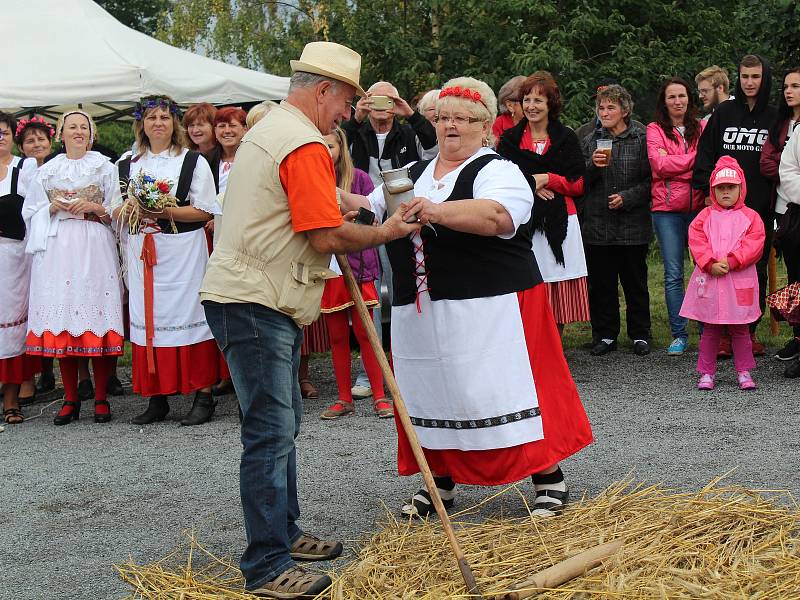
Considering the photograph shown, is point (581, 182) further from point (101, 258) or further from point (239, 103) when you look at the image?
point (239, 103)

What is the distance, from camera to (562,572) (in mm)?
4027

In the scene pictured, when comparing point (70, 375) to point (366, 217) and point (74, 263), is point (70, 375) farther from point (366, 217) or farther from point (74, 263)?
point (366, 217)

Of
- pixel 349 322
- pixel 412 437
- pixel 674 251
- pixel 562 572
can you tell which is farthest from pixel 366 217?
pixel 674 251

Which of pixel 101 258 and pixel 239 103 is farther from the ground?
pixel 239 103

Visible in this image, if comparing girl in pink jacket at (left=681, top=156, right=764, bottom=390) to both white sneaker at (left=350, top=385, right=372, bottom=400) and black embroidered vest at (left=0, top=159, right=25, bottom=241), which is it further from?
black embroidered vest at (left=0, top=159, right=25, bottom=241)

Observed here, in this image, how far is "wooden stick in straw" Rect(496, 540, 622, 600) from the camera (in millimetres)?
3928

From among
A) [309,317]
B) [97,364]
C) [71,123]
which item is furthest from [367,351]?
[309,317]

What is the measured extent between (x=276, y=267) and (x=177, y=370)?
3.87 metres

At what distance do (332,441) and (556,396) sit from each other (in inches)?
86.8

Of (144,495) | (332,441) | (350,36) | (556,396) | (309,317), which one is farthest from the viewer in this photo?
(350,36)

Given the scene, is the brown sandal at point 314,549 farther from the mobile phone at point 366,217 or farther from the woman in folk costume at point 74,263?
the woman in folk costume at point 74,263

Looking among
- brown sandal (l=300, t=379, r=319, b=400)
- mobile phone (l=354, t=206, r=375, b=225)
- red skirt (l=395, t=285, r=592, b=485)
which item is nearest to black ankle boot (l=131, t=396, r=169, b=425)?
brown sandal (l=300, t=379, r=319, b=400)

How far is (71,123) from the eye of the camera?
310 inches

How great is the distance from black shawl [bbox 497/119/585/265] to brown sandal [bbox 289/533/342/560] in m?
4.16
